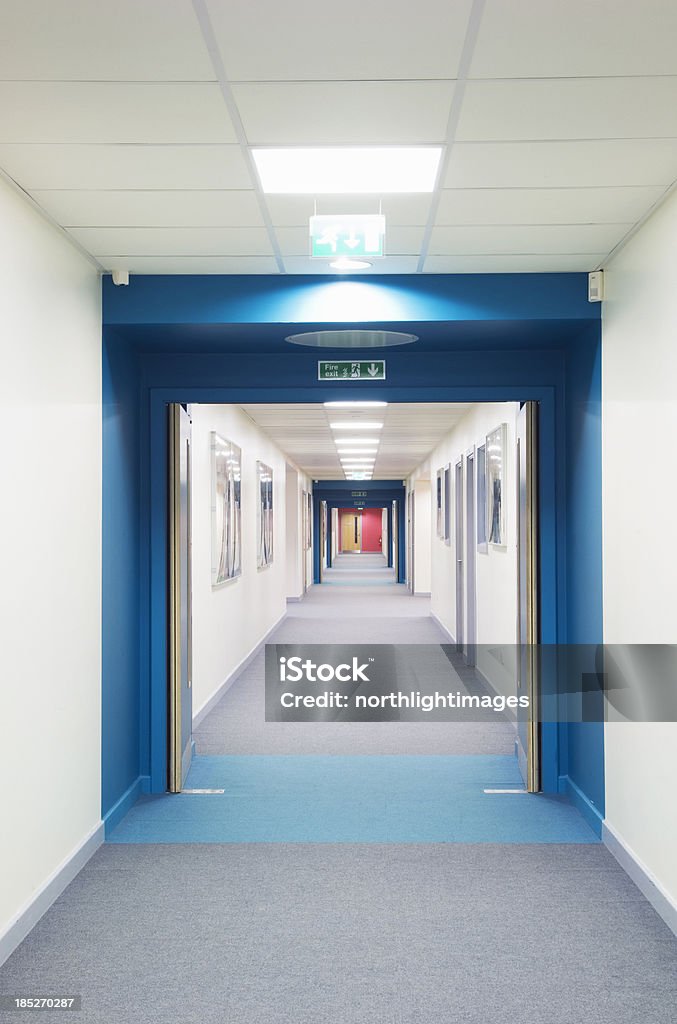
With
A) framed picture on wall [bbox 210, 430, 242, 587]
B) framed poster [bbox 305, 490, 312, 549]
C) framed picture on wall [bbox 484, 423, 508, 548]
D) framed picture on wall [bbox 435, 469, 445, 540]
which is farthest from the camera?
framed poster [bbox 305, 490, 312, 549]

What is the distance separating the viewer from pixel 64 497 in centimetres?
385

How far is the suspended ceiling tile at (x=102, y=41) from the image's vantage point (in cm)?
220

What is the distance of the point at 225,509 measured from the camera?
26.6 feet

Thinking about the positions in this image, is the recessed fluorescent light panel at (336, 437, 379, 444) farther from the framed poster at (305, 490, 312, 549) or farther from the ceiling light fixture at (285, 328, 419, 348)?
the framed poster at (305, 490, 312, 549)

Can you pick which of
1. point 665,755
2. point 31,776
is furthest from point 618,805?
point 31,776

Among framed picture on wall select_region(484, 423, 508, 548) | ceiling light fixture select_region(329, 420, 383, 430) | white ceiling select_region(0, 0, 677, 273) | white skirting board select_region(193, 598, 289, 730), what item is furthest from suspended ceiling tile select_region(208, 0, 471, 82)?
ceiling light fixture select_region(329, 420, 383, 430)

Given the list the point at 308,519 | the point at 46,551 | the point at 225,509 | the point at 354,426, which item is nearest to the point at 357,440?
the point at 354,426

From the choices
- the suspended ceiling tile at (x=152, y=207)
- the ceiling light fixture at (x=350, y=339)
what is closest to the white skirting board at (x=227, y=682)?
the ceiling light fixture at (x=350, y=339)

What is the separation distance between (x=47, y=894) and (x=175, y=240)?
2.82m

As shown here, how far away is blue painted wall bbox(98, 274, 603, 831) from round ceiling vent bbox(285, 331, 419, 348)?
10cm

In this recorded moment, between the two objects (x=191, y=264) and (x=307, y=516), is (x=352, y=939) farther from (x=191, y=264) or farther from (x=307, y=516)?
(x=307, y=516)

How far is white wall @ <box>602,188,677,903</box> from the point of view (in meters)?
3.48

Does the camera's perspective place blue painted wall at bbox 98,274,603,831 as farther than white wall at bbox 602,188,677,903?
Yes

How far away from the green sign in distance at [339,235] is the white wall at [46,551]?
1.13 metres
